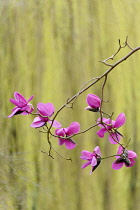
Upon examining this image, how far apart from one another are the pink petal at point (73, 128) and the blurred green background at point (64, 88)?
0.44 m

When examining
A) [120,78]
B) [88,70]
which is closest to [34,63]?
[88,70]

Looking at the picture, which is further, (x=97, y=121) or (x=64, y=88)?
(x=64, y=88)

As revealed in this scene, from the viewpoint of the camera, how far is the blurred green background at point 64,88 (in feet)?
4.11

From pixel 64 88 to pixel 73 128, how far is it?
50 centimetres

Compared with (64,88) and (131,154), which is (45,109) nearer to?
(131,154)

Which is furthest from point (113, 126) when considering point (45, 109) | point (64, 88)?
point (64, 88)

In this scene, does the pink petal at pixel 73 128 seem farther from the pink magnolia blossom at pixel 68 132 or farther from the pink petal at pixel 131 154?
the pink petal at pixel 131 154

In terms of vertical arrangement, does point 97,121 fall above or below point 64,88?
below

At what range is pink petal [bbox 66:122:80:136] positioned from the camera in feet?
2.67

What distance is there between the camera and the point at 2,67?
4.48ft

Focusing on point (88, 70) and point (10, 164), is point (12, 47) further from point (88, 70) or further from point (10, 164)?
point (10, 164)

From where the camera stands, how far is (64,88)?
130cm

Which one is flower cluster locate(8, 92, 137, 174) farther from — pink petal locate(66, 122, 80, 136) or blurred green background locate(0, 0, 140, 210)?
blurred green background locate(0, 0, 140, 210)

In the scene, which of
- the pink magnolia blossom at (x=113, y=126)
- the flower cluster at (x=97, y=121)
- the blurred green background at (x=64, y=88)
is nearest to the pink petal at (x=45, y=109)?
the flower cluster at (x=97, y=121)
